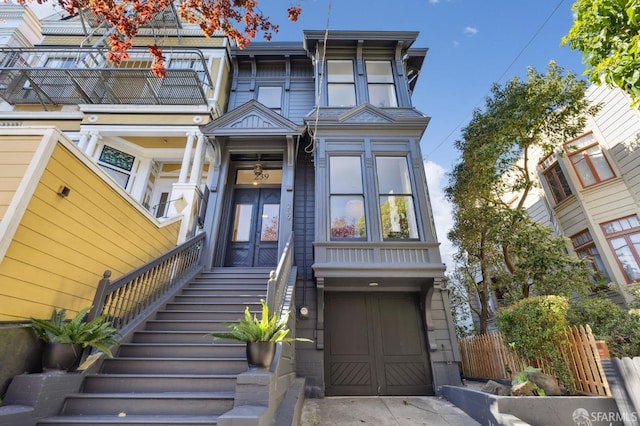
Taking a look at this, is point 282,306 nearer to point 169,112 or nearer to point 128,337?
point 128,337

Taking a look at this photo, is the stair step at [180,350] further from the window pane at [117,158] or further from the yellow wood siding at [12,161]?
the window pane at [117,158]

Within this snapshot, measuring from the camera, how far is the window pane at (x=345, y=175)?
6.68m

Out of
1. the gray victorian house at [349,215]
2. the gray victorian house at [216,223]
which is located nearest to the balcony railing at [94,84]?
the gray victorian house at [216,223]

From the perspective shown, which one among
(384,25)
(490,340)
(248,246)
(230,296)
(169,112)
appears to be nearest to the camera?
(230,296)

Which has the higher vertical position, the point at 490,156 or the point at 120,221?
the point at 490,156

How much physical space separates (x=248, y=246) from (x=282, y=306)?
11.1 feet

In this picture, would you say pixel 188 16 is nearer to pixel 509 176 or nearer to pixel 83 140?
pixel 83 140

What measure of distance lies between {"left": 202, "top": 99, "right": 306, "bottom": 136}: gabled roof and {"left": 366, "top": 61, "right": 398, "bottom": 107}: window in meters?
2.65

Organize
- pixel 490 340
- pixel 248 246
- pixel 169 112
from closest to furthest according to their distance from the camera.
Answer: pixel 490 340, pixel 248 246, pixel 169 112

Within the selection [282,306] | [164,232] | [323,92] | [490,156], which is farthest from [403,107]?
[164,232]

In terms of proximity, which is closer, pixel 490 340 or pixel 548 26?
pixel 490 340

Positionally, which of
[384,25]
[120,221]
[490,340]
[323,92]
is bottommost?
[490,340]

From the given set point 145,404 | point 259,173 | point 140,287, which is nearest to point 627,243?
point 259,173

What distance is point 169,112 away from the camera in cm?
786
